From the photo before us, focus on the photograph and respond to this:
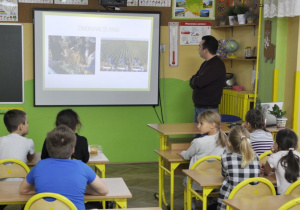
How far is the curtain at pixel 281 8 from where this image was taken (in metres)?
5.27

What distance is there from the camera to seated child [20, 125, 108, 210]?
287 cm

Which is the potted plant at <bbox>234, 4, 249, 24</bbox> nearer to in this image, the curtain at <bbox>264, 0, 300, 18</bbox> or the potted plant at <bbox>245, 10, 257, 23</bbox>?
the potted plant at <bbox>245, 10, 257, 23</bbox>

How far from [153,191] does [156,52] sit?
2.12m

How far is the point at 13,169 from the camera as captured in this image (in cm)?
358

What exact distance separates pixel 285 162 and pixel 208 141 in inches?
36.6

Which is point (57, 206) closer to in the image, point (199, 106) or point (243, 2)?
point (199, 106)

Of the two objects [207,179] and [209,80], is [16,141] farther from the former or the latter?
[209,80]

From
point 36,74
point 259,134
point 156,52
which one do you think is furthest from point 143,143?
point 259,134

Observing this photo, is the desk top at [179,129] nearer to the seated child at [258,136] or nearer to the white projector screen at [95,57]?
the seated child at [258,136]

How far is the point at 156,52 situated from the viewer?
6887 mm

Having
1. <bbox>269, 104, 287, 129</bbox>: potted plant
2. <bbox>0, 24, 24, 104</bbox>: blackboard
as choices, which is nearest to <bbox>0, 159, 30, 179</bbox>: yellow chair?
→ <bbox>269, 104, 287, 129</bbox>: potted plant

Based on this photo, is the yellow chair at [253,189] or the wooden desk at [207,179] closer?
the yellow chair at [253,189]

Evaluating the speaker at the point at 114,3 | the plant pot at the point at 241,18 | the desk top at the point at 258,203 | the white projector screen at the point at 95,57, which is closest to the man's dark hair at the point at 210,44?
the plant pot at the point at 241,18

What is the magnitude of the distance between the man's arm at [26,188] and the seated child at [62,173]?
3.2 inches
